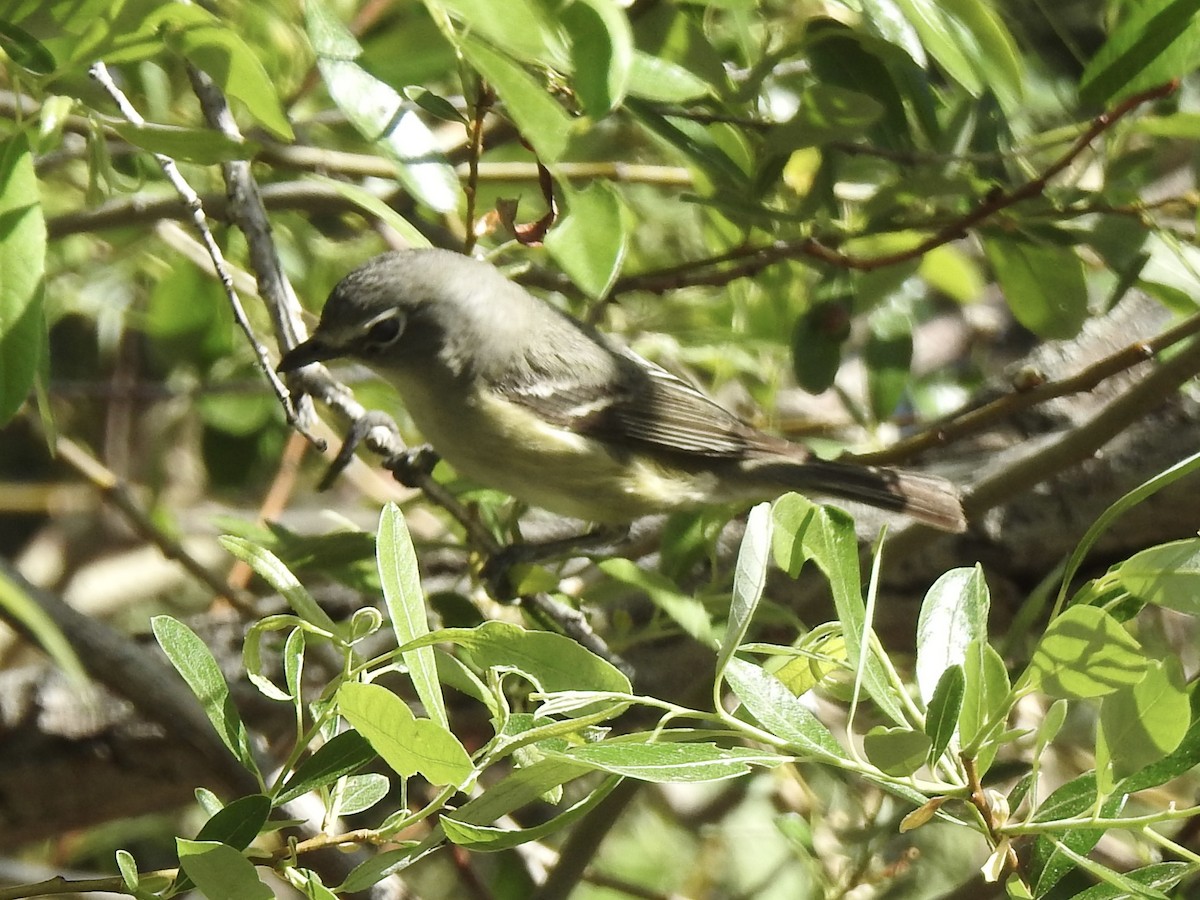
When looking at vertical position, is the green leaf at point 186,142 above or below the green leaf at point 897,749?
above

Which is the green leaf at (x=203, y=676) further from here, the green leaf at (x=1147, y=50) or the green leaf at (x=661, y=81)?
the green leaf at (x=1147, y=50)

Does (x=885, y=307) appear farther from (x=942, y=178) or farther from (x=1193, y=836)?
(x=1193, y=836)

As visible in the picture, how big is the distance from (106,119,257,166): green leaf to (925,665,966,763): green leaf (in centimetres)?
86

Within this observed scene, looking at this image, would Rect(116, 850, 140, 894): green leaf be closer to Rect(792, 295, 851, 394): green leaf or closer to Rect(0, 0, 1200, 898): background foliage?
Rect(0, 0, 1200, 898): background foliage

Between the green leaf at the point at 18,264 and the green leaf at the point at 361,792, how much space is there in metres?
0.56

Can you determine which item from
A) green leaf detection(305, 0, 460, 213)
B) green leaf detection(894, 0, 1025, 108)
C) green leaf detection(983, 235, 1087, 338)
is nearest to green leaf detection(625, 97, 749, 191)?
green leaf detection(305, 0, 460, 213)

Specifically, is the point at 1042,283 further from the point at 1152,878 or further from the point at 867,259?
the point at 1152,878

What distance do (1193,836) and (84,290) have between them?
2.56 m

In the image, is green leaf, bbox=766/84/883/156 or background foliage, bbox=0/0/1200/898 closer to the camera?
background foliage, bbox=0/0/1200/898

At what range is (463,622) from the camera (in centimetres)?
209

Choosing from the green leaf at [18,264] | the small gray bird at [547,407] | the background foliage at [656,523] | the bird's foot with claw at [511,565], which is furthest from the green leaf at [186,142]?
the small gray bird at [547,407]

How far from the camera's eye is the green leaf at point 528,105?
131cm

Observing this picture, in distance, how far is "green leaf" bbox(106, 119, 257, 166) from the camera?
4.42ft

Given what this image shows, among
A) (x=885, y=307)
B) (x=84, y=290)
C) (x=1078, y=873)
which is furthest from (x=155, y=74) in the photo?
(x=1078, y=873)
